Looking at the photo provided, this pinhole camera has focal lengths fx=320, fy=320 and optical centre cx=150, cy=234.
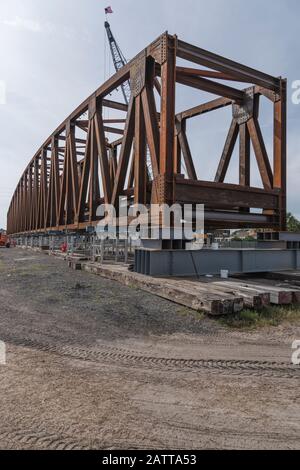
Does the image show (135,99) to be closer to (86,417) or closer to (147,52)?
(147,52)

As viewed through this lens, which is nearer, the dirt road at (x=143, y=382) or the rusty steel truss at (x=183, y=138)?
the dirt road at (x=143, y=382)

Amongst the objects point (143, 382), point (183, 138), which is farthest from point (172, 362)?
point (183, 138)

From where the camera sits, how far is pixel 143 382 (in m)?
3.33

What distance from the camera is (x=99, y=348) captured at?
436 cm

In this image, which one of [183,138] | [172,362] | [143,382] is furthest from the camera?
[183,138]

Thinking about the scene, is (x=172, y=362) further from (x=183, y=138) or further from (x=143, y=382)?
(x=183, y=138)

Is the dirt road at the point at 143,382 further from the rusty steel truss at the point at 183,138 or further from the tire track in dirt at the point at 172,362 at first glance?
the rusty steel truss at the point at 183,138

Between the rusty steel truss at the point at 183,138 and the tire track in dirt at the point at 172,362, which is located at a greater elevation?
the rusty steel truss at the point at 183,138

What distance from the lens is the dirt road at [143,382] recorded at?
2.42m

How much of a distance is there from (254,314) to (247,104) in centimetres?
953

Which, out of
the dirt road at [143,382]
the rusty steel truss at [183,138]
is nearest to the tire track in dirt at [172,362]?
the dirt road at [143,382]

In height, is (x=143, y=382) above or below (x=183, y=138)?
below

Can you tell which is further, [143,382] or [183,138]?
[183,138]

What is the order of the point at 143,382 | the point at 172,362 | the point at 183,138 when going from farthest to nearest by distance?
the point at 183,138
the point at 172,362
the point at 143,382
